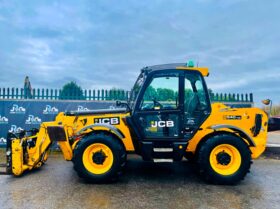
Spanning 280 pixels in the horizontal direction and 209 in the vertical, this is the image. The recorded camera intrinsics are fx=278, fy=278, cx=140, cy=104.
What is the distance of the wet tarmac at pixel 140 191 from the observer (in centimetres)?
459

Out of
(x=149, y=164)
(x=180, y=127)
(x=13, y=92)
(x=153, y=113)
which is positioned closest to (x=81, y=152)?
(x=153, y=113)

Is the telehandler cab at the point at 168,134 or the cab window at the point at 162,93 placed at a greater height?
the cab window at the point at 162,93

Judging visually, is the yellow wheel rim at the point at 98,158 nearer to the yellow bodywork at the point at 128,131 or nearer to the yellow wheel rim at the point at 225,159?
the yellow bodywork at the point at 128,131

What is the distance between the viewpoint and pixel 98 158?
5.73 m

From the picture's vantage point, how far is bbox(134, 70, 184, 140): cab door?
19.3 ft

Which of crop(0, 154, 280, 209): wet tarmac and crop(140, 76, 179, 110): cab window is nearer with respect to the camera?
crop(0, 154, 280, 209): wet tarmac

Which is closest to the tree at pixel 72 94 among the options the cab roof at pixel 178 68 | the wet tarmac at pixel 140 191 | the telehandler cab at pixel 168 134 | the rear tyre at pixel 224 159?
the wet tarmac at pixel 140 191

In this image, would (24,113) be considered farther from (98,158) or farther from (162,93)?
(162,93)

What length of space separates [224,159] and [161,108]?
1.68 meters

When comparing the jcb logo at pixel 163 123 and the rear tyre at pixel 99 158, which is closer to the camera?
the rear tyre at pixel 99 158

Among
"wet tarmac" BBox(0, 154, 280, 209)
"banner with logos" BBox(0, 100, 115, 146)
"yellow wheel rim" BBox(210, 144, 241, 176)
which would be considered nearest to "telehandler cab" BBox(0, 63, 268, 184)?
"yellow wheel rim" BBox(210, 144, 241, 176)

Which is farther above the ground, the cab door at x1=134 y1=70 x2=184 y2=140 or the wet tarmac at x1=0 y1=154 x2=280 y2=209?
the cab door at x1=134 y1=70 x2=184 y2=140

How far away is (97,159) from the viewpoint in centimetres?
573

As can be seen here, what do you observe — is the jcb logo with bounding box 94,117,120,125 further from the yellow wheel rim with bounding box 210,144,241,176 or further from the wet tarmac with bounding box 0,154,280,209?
the yellow wheel rim with bounding box 210,144,241,176
